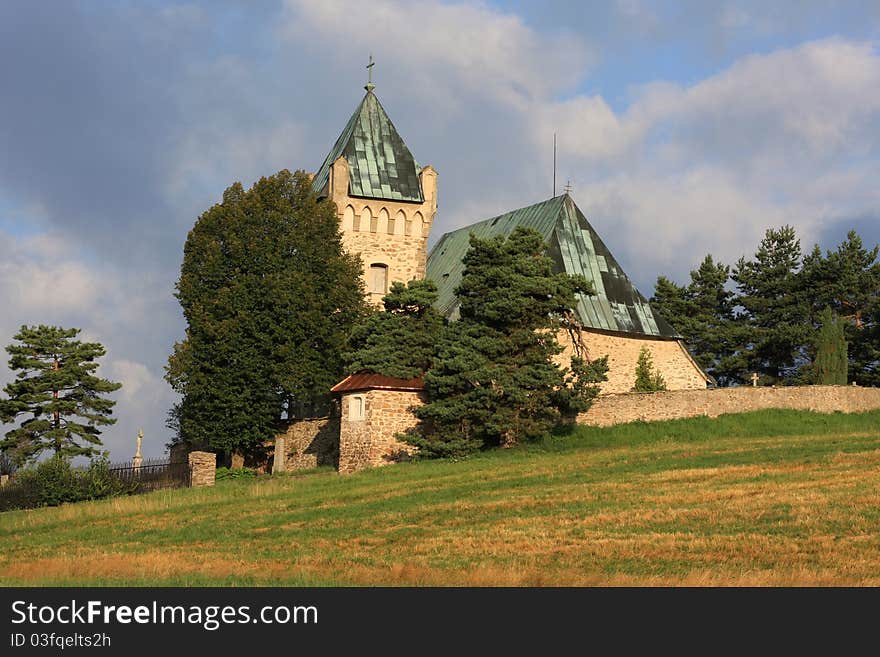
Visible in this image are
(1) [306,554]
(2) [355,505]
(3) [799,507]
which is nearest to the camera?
(1) [306,554]

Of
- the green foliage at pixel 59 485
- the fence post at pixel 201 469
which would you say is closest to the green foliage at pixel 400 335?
the fence post at pixel 201 469

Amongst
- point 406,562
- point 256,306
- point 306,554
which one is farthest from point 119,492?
point 406,562

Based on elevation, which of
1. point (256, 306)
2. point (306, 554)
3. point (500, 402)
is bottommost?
point (306, 554)

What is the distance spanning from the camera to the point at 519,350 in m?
36.1

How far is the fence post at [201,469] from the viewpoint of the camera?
3747cm

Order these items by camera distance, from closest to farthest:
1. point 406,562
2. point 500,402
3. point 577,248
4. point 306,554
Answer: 1. point 406,562
2. point 306,554
3. point 500,402
4. point 577,248

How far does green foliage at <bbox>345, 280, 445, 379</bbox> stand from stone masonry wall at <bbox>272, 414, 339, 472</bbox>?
111 inches

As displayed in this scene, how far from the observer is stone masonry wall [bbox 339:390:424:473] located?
1419 inches

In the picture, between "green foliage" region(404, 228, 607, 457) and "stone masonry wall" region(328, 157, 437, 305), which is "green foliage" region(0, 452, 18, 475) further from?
"green foliage" region(404, 228, 607, 457)

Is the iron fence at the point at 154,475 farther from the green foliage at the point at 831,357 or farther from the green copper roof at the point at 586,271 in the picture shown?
the green foliage at the point at 831,357

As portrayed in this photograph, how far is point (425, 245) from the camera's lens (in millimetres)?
49875

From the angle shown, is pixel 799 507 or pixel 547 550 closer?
pixel 547 550

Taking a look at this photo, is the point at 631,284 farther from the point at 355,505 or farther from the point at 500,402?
the point at 355,505

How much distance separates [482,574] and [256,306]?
26185mm
